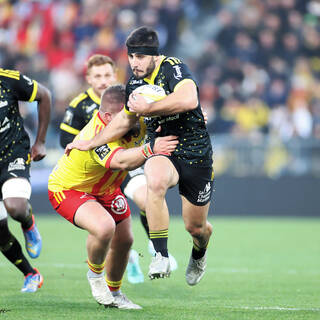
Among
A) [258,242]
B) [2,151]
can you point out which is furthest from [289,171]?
→ [2,151]

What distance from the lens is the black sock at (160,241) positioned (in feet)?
18.4

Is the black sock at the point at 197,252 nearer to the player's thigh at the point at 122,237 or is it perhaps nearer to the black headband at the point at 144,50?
the player's thigh at the point at 122,237

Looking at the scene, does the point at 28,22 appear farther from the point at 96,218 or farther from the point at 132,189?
the point at 96,218

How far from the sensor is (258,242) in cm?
1242

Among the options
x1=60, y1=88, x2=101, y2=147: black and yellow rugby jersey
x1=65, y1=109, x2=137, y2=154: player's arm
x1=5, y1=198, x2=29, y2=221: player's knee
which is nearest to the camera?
x1=65, y1=109, x2=137, y2=154: player's arm

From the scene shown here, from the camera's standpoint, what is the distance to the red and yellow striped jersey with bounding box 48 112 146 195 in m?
6.23

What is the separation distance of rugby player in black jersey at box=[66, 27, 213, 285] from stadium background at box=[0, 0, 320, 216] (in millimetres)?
9162

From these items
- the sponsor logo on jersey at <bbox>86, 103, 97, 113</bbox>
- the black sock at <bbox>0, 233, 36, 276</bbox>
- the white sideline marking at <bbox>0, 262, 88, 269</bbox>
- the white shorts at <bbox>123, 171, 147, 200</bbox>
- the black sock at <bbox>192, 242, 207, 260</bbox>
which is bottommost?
the white sideline marking at <bbox>0, 262, 88, 269</bbox>

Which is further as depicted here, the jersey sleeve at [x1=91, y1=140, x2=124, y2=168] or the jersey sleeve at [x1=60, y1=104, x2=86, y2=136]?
the jersey sleeve at [x1=60, y1=104, x2=86, y2=136]

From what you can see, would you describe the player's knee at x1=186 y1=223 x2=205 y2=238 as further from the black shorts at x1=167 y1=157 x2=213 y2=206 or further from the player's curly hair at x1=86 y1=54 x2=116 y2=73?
the player's curly hair at x1=86 y1=54 x2=116 y2=73

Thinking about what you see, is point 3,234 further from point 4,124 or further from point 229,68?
point 229,68

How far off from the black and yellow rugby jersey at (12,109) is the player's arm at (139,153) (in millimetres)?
1520

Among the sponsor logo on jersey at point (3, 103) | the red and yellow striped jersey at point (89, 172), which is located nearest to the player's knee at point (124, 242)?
the red and yellow striped jersey at point (89, 172)

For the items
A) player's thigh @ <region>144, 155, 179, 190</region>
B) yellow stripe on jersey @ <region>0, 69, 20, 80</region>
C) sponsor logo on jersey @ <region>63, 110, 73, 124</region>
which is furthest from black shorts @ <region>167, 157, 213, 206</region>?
sponsor logo on jersey @ <region>63, 110, 73, 124</region>
